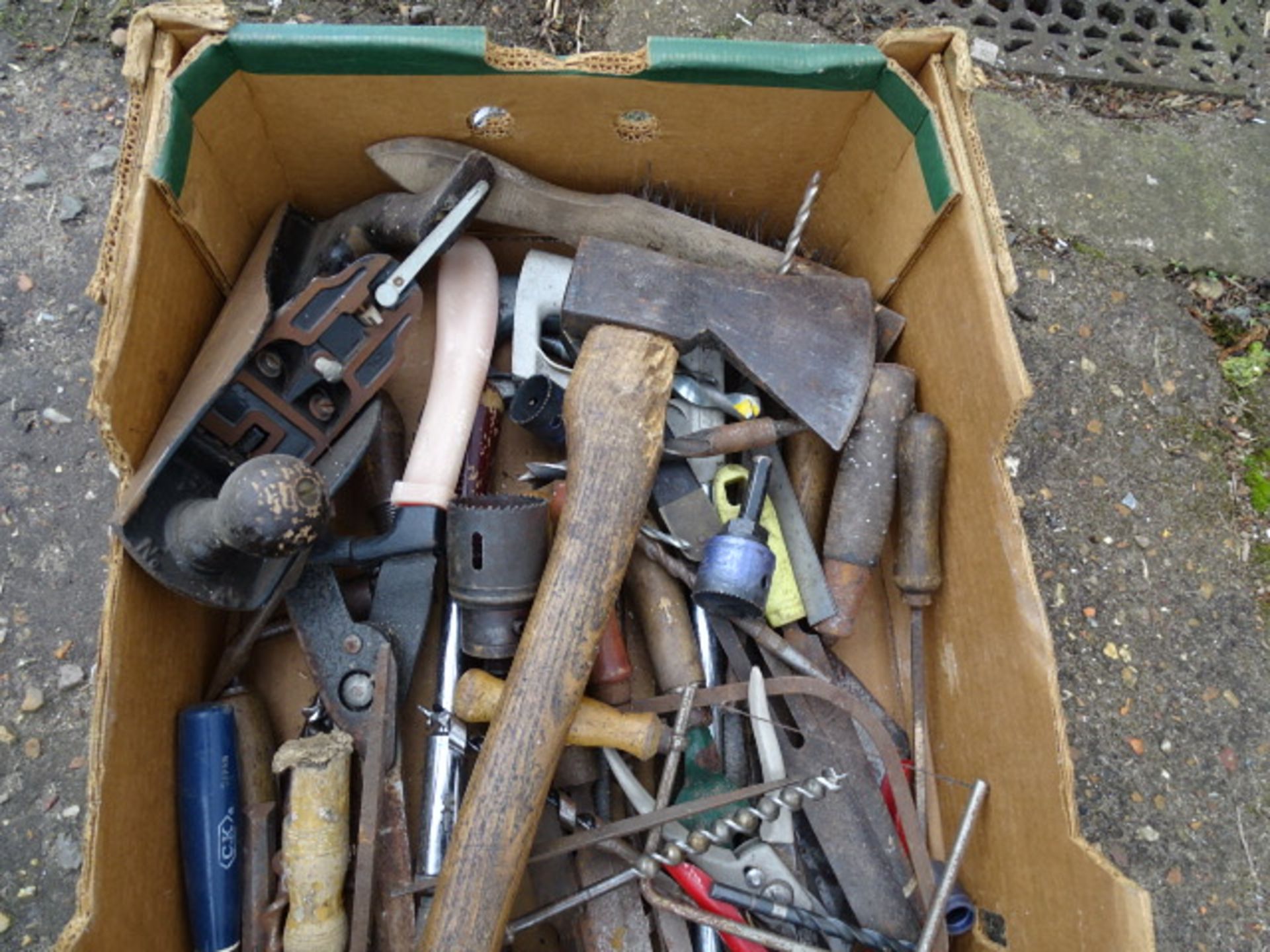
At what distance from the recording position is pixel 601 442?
1.48 m

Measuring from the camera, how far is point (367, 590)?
1604 millimetres

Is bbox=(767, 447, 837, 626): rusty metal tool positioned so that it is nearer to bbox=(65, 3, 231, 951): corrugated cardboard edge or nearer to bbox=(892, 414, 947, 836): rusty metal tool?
bbox=(892, 414, 947, 836): rusty metal tool

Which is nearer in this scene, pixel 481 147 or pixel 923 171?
pixel 923 171

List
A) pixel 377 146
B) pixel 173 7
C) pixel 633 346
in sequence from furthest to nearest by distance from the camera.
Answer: pixel 377 146 → pixel 633 346 → pixel 173 7

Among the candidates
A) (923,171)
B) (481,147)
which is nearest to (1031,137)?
(923,171)

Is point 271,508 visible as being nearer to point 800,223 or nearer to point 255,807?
point 255,807

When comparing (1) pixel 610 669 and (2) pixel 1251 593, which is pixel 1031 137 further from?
(1) pixel 610 669

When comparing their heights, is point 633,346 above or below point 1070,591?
above

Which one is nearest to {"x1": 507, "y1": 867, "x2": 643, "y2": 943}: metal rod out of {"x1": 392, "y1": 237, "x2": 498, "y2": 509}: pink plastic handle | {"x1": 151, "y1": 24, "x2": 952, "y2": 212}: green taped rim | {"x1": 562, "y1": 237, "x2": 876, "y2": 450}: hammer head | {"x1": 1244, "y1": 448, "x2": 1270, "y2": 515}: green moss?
{"x1": 392, "y1": 237, "x2": 498, "y2": 509}: pink plastic handle

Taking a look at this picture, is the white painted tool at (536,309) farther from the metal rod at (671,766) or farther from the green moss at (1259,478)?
the green moss at (1259,478)

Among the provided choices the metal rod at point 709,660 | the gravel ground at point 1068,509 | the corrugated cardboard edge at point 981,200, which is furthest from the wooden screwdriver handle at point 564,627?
the gravel ground at point 1068,509

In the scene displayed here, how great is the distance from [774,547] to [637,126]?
28.7 inches

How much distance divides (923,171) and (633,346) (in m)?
0.54

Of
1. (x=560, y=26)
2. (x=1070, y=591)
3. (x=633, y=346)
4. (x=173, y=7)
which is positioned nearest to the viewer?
(x=173, y=7)
